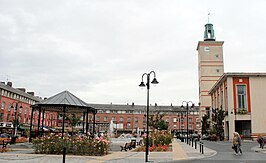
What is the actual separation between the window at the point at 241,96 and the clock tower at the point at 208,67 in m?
26.4

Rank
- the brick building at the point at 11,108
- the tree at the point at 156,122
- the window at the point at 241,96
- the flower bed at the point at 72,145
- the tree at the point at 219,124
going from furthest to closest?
1. the brick building at the point at 11,108
2. the tree at the point at 156,122
3. the tree at the point at 219,124
4. the window at the point at 241,96
5. the flower bed at the point at 72,145

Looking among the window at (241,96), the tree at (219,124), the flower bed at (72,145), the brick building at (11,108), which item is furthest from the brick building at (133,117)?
the flower bed at (72,145)

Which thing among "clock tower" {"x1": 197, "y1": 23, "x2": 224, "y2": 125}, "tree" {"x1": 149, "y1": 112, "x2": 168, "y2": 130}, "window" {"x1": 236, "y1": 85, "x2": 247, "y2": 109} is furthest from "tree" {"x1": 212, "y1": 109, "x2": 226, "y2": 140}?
"clock tower" {"x1": 197, "y1": 23, "x2": 224, "y2": 125}

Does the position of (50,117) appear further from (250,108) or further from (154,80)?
(154,80)

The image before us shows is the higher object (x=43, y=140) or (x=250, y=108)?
(x=250, y=108)

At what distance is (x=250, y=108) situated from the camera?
49.3m

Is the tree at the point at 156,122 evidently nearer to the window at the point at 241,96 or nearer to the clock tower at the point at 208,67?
the window at the point at 241,96

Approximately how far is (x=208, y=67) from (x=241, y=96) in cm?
2806

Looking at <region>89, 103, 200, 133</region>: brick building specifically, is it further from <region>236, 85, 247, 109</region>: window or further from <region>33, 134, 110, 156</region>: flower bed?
<region>33, 134, 110, 156</region>: flower bed

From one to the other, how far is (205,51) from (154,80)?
2489 inches

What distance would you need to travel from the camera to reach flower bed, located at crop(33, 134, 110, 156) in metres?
19.7

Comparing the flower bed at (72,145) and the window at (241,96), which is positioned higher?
the window at (241,96)

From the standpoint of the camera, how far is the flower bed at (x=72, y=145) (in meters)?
19.7

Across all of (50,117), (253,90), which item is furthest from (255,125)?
(50,117)
